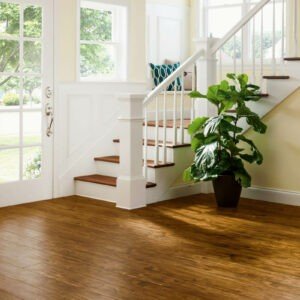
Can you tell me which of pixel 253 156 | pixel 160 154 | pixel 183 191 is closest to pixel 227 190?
pixel 253 156

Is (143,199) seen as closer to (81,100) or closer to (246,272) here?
(81,100)

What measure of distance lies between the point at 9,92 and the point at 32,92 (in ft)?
0.89

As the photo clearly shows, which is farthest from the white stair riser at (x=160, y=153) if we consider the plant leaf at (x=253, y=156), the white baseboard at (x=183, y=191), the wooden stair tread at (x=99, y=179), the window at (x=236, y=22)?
the window at (x=236, y=22)

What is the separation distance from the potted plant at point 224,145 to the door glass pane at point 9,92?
5.51ft

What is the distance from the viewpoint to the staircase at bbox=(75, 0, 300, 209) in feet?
17.9

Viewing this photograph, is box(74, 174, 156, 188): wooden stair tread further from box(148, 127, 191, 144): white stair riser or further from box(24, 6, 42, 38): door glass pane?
box(24, 6, 42, 38): door glass pane

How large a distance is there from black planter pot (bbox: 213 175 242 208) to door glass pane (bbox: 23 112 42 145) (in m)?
1.81

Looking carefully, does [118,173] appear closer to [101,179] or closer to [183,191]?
[101,179]

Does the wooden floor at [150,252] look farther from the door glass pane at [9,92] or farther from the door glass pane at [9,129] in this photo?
the door glass pane at [9,92]

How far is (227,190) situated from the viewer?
553 cm

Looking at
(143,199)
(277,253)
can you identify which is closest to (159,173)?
(143,199)

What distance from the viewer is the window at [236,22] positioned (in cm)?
750

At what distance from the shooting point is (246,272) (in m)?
3.59

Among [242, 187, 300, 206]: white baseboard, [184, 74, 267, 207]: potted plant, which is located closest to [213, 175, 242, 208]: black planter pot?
[184, 74, 267, 207]: potted plant
